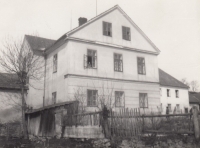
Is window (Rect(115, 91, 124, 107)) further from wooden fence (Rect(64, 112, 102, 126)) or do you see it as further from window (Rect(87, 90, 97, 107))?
wooden fence (Rect(64, 112, 102, 126))

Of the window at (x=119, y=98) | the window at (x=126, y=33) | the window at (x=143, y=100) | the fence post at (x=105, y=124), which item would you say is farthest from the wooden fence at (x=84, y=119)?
the window at (x=126, y=33)

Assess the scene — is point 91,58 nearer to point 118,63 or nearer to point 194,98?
point 118,63

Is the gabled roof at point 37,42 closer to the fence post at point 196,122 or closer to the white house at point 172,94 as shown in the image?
the fence post at point 196,122

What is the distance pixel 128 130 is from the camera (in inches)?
434

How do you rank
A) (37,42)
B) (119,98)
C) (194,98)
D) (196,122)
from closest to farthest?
(196,122) → (119,98) → (37,42) → (194,98)

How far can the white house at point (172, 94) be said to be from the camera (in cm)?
3953

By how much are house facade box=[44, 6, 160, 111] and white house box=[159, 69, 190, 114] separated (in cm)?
1675

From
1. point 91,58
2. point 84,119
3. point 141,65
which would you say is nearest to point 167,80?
point 141,65

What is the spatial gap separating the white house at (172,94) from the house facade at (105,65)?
54.9 ft

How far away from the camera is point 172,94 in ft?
134

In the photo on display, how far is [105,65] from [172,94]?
941 inches

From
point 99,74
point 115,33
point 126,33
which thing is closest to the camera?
point 99,74

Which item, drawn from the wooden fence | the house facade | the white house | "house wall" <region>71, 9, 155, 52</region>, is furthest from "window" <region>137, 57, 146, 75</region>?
the white house

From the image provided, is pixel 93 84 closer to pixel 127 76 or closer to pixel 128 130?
pixel 127 76
